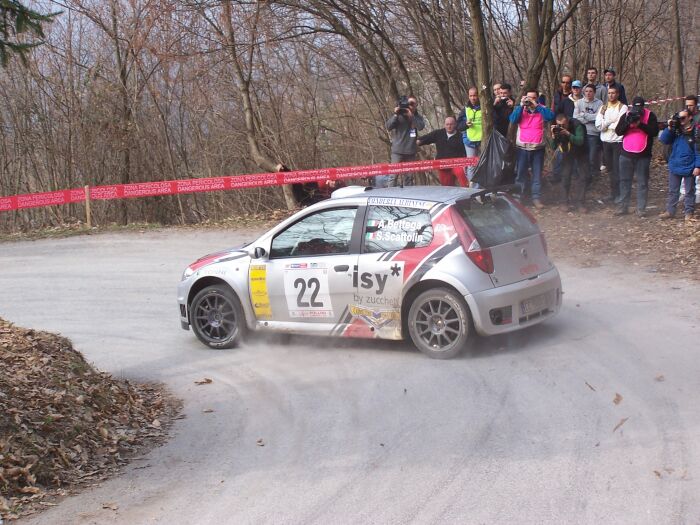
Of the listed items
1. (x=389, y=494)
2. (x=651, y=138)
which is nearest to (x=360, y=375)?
(x=389, y=494)

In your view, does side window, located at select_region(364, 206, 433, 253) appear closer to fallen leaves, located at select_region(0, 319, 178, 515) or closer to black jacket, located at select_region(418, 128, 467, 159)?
fallen leaves, located at select_region(0, 319, 178, 515)

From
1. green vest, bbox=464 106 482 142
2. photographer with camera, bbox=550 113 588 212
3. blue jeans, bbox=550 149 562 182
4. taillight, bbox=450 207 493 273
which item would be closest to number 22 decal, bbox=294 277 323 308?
taillight, bbox=450 207 493 273

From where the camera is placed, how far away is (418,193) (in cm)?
921

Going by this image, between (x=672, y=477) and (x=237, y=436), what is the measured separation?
11.1 ft

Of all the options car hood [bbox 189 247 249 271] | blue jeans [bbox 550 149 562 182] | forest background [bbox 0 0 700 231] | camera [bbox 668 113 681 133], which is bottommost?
car hood [bbox 189 247 249 271]

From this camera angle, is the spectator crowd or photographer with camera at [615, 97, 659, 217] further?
photographer with camera at [615, 97, 659, 217]

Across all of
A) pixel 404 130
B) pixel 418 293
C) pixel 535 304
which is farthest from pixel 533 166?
pixel 418 293

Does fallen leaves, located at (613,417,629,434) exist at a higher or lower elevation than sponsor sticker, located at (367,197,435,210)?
lower

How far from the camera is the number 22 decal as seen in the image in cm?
923

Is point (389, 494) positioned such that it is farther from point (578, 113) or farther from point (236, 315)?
point (578, 113)

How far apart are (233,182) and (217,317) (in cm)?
993

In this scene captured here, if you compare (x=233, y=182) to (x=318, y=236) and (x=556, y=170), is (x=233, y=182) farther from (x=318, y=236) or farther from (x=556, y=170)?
(x=318, y=236)

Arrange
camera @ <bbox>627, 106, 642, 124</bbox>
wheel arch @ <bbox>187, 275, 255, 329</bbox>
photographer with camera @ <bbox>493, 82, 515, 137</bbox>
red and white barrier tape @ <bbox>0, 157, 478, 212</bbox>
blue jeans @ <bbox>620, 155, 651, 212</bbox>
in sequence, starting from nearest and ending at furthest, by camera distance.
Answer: wheel arch @ <bbox>187, 275, 255, 329</bbox>, camera @ <bbox>627, 106, 642, 124</bbox>, blue jeans @ <bbox>620, 155, 651, 212</bbox>, photographer with camera @ <bbox>493, 82, 515, 137</bbox>, red and white barrier tape @ <bbox>0, 157, 478, 212</bbox>

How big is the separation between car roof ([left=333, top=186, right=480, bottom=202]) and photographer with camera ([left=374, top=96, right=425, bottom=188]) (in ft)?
26.2
